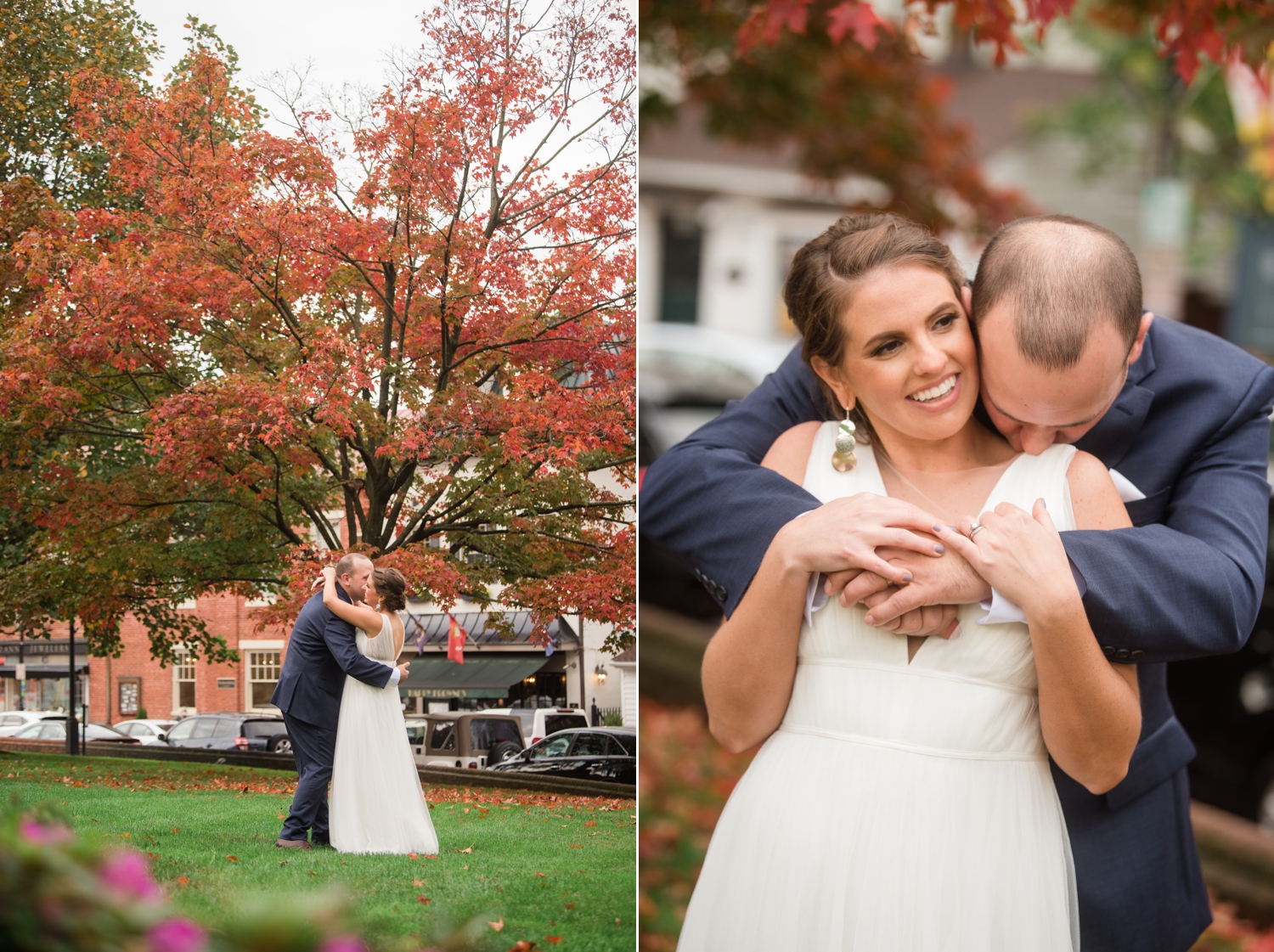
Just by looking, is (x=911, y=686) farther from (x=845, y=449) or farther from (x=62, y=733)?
(x=62, y=733)

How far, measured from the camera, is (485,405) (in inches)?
104

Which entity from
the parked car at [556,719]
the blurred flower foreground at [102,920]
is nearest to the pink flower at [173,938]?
the blurred flower foreground at [102,920]

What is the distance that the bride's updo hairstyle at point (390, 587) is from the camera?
2.47m

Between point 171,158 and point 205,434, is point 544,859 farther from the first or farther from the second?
point 171,158

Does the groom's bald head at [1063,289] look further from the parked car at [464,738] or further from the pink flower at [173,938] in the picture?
the parked car at [464,738]

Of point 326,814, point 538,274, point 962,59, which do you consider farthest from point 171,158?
point 962,59

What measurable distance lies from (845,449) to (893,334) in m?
0.24

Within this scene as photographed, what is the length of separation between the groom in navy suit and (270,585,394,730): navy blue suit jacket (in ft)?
2.71

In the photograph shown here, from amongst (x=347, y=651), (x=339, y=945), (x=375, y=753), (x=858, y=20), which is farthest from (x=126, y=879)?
(x=858, y=20)

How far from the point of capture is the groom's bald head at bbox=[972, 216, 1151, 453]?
1.67m

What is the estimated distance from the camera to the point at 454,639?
262 cm

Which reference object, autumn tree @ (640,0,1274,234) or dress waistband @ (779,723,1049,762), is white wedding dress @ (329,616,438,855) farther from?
autumn tree @ (640,0,1274,234)

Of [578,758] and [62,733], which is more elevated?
[62,733]

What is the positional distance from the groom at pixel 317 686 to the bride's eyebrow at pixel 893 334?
1.25m
